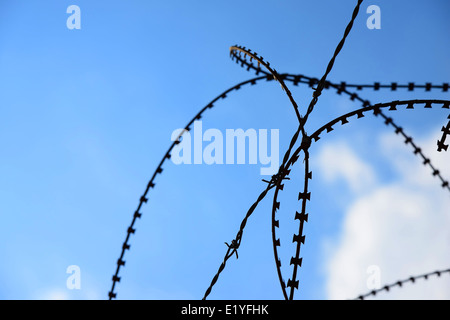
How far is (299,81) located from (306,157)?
8.53 feet

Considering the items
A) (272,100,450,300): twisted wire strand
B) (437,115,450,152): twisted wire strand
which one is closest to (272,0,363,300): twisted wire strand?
(272,100,450,300): twisted wire strand

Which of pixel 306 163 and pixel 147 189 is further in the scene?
pixel 147 189

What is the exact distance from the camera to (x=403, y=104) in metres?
3.98

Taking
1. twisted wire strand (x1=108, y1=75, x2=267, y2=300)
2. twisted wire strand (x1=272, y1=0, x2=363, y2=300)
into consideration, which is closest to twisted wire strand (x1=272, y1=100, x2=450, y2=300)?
twisted wire strand (x1=272, y1=0, x2=363, y2=300)

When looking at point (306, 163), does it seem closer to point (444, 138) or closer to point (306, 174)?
point (306, 174)

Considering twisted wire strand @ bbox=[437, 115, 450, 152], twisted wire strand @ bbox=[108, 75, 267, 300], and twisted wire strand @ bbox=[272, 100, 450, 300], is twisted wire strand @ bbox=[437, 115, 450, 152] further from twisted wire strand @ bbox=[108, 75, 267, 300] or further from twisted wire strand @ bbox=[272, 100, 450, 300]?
twisted wire strand @ bbox=[108, 75, 267, 300]

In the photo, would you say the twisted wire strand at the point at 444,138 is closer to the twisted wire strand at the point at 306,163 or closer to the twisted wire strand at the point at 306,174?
the twisted wire strand at the point at 306,174

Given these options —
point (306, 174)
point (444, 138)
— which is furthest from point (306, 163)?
point (444, 138)

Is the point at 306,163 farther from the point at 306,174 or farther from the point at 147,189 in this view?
the point at 147,189

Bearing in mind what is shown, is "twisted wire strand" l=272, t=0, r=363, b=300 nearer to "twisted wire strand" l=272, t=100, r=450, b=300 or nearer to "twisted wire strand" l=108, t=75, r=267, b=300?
"twisted wire strand" l=272, t=100, r=450, b=300

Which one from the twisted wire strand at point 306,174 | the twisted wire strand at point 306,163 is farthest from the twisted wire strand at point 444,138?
the twisted wire strand at point 306,163

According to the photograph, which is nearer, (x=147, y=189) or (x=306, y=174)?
(x=306, y=174)

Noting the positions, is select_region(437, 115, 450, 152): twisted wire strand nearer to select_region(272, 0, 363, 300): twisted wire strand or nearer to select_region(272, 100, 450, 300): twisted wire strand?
select_region(272, 100, 450, 300): twisted wire strand
